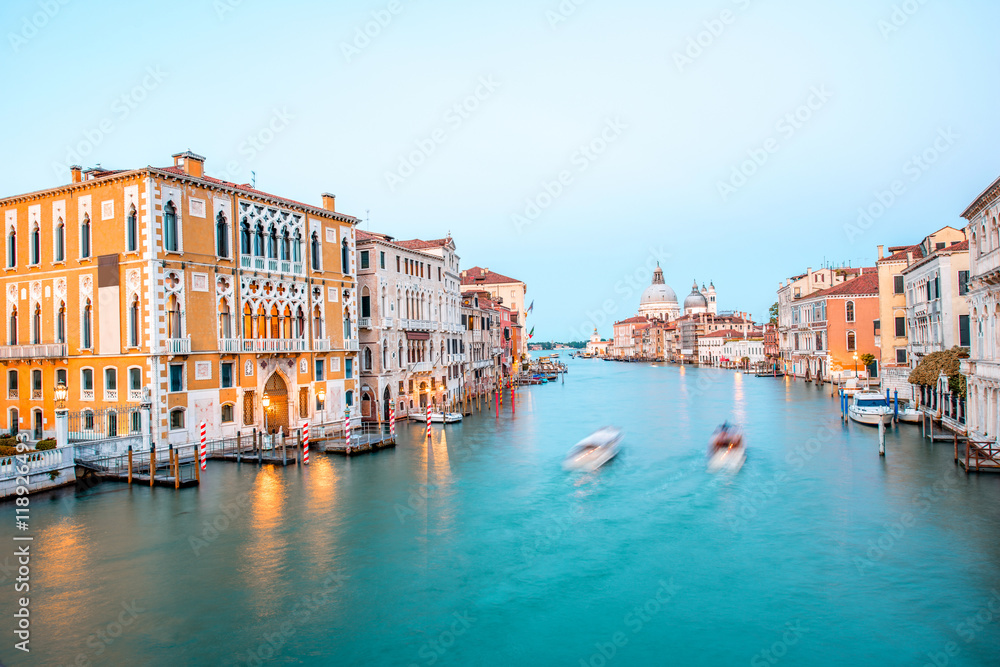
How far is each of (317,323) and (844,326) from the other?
47.3 meters

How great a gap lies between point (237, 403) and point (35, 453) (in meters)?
7.62

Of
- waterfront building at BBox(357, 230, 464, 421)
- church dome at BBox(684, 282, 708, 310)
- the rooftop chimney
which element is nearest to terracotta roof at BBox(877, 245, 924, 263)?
waterfront building at BBox(357, 230, 464, 421)

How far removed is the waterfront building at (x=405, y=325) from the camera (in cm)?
3541

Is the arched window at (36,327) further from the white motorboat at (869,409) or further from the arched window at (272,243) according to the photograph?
the white motorboat at (869,409)

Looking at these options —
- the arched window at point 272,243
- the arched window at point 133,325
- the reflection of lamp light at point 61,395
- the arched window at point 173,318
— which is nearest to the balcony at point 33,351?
the reflection of lamp light at point 61,395

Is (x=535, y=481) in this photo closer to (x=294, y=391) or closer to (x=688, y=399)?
(x=294, y=391)

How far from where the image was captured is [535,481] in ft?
74.2

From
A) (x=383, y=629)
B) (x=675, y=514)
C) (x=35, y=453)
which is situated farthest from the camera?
(x=35, y=453)

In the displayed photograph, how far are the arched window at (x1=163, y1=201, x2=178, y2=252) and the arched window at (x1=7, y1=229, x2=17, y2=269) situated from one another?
24.8 feet

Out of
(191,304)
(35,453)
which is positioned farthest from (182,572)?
(191,304)

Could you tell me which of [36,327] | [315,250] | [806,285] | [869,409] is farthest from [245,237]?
[806,285]

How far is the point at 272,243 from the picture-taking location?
2856 centimetres

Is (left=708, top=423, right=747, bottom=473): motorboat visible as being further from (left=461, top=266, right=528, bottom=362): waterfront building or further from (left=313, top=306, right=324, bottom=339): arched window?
(left=461, top=266, right=528, bottom=362): waterfront building

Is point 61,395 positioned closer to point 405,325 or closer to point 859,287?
point 405,325
